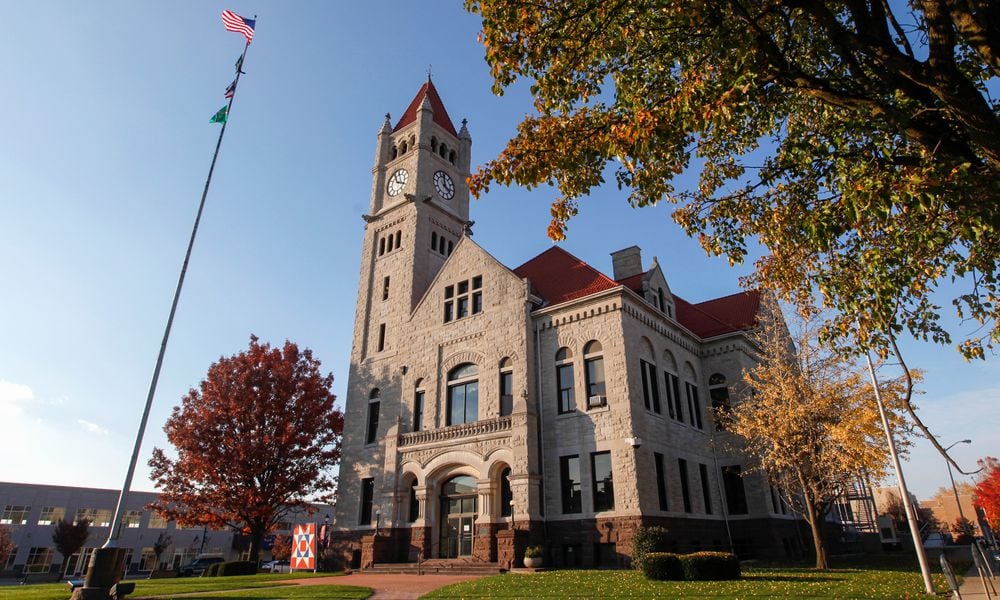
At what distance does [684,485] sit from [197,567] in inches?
1373

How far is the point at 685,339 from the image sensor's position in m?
30.8

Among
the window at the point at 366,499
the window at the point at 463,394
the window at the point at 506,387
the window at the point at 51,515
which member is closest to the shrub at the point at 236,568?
the window at the point at 366,499

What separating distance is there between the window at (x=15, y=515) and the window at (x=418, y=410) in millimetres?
51955

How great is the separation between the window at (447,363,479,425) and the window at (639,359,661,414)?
26.0ft

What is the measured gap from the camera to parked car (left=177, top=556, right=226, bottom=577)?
3862cm

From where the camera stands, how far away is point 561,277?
2961 centimetres

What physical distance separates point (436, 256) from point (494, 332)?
9.60 meters

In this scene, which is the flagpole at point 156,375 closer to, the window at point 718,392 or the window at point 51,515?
the window at point 718,392

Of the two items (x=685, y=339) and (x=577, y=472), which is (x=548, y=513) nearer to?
(x=577, y=472)

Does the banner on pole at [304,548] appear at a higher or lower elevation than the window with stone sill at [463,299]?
lower

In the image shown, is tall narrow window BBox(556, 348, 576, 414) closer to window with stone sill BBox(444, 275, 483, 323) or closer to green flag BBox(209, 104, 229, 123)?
window with stone sill BBox(444, 275, 483, 323)

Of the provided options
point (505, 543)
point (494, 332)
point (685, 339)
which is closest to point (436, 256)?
point (494, 332)

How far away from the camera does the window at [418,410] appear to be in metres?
29.5

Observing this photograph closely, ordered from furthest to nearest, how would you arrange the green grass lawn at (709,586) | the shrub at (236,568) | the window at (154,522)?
the window at (154,522) < the shrub at (236,568) < the green grass lawn at (709,586)
